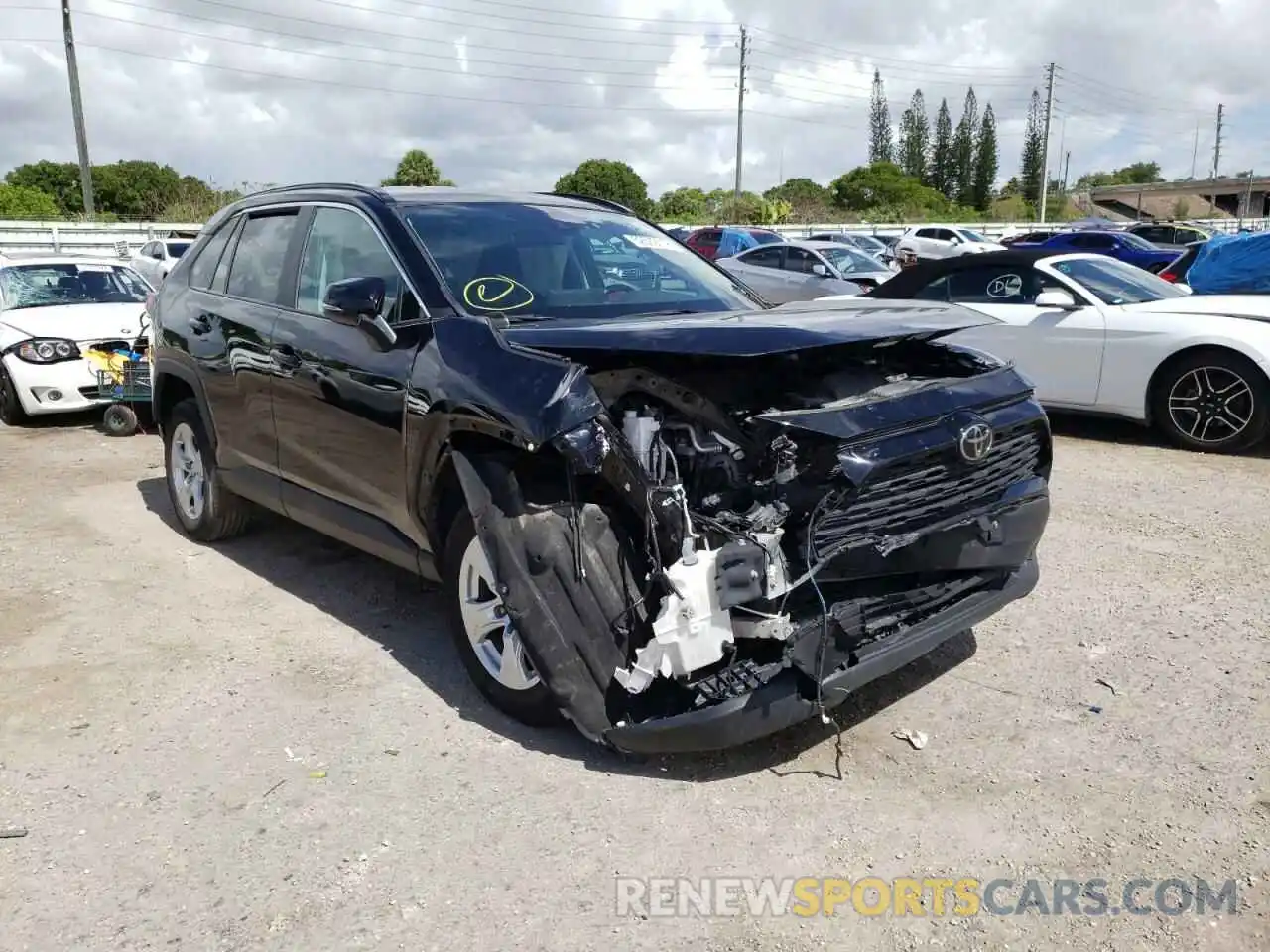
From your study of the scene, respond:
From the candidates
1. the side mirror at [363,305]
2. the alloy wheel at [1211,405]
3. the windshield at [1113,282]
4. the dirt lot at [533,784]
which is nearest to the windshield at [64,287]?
the dirt lot at [533,784]

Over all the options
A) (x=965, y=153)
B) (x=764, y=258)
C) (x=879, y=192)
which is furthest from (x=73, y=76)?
(x=965, y=153)

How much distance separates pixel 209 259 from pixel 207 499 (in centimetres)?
129

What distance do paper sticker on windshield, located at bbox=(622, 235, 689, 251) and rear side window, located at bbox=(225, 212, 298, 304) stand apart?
1567 millimetres

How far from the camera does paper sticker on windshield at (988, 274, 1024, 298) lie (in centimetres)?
889

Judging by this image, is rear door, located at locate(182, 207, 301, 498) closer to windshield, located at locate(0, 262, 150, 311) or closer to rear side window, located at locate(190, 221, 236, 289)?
rear side window, located at locate(190, 221, 236, 289)

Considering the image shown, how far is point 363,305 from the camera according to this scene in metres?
3.84

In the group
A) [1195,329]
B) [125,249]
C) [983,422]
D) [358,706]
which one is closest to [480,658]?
[358,706]

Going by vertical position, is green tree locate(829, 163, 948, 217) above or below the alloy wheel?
above

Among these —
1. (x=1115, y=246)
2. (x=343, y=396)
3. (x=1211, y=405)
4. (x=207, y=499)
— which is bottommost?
(x=207, y=499)

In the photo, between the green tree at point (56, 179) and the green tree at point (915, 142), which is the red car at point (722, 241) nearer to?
the green tree at point (56, 179)

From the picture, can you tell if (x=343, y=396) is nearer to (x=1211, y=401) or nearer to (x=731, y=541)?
(x=731, y=541)

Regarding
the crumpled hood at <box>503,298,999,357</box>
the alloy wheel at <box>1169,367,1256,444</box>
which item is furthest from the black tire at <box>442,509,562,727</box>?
the alloy wheel at <box>1169,367,1256,444</box>

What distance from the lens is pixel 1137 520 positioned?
20.1ft

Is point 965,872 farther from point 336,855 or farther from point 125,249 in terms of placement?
point 125,249
